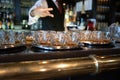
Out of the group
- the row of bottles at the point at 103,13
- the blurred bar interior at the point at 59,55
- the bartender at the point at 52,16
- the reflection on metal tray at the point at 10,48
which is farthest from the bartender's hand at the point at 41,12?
the row of bottles at the point at 103,13

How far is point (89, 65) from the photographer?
0.67 metres

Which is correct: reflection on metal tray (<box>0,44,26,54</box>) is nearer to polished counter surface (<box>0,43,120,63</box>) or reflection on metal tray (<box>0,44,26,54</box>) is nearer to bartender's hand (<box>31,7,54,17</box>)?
polished counter surface (<box>0,43,120,63</box>)

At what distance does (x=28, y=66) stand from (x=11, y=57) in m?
0.21

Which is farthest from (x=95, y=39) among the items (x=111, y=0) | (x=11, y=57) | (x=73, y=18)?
(x=111, y=0)

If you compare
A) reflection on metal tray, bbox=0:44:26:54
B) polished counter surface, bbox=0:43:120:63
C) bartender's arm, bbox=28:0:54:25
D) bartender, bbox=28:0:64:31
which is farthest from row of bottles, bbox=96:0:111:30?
reflection on metal tray, bbox=0:44:26:54

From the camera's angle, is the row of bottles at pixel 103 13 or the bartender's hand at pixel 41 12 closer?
the bartender's hand at pixel 41 12

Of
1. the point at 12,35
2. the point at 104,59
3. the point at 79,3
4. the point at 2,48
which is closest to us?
the point at 104,59

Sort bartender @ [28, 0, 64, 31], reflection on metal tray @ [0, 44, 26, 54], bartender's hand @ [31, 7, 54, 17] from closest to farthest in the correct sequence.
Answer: reflection on metal tray @ [0, 44, 26, 54] < bartender's hand @ [31, 7, 54, 17] < bartender @ [28, 0, 64, 31]

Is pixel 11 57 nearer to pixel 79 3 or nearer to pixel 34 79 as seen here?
pixel 34 79

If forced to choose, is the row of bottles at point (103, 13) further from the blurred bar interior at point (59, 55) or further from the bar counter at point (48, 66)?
the bar counter at point (48, 66)

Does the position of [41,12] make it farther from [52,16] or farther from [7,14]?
[7,14]

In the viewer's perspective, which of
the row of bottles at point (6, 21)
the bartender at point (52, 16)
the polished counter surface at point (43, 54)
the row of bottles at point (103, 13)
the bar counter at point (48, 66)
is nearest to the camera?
the bar counter at point (48, 66)

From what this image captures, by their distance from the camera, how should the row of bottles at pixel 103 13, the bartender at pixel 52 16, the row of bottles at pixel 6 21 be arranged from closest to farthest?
the bartender at pixel 52 16
the row of bottles at pixel 6 21
the row of bottles at pixel 103 13

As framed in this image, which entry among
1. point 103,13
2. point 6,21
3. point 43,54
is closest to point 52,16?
point 6,21
